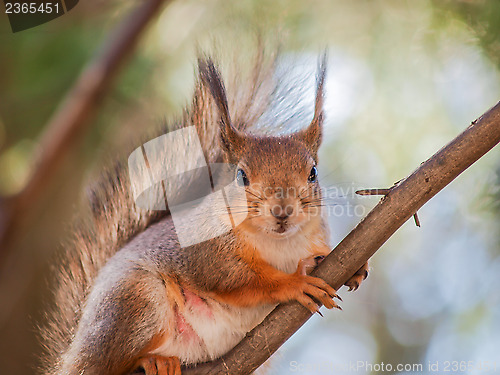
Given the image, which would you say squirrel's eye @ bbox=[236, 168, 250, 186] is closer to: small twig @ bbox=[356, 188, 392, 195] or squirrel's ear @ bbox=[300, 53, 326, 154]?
squirrel's ear @ bbox=[300, 53, 326, 154]

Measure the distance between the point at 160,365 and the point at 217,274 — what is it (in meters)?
0.38

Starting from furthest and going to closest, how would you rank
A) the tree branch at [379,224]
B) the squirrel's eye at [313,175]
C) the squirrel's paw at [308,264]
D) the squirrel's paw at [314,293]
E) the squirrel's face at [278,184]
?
the squirrel's eye at [313,175], the squirrel's paw at [308,264], the squirrel's face at [278,184], the squirrel's paw at [314,293], the tree branch at [379,224]

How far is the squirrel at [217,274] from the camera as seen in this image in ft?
6.18

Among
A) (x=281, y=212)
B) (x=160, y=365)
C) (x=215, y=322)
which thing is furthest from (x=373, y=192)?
(x=160, y=365)

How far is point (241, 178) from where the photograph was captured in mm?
1996

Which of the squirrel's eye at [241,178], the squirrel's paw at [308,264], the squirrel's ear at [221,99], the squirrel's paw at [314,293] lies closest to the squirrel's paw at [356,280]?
the squirrel's paw at [308,264]

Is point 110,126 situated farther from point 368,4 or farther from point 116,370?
point 368,4

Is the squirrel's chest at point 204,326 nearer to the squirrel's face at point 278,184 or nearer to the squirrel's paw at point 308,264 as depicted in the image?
the squirrel's paw at point 308,264

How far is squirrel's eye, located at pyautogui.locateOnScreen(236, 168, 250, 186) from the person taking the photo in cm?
197

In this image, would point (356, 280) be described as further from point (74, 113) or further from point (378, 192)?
point (74, 113)

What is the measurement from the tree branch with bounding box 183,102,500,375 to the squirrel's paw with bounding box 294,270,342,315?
3 centimetres

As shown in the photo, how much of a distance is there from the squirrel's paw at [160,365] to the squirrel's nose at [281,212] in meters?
0.67

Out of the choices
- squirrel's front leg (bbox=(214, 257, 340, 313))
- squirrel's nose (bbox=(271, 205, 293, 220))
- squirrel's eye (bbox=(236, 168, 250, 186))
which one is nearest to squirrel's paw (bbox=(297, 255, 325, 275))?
squirrel's front leg (bbox=(214, 257, 340, 313))

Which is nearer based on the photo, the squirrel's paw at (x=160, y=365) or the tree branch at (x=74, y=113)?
the squirrel's paw at (x=160, y=365)
